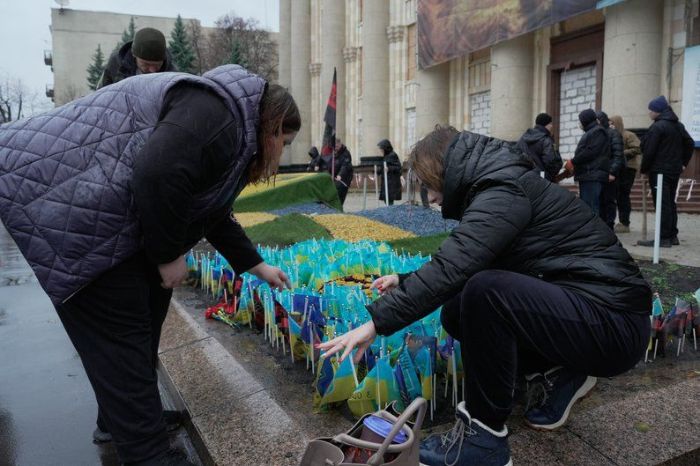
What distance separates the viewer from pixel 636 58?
36.9ft

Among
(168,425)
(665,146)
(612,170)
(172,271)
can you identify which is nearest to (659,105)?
(665,146)

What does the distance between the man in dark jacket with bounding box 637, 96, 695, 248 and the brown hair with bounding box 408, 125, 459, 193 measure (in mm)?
5511

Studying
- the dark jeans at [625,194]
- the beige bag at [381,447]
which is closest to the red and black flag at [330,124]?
the dark jeans at [625,194]

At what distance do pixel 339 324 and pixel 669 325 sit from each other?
165 centimetres

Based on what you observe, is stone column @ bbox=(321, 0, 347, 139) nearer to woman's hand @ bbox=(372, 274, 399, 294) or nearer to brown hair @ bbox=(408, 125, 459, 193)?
woman's hand @ bbox=(372, 274, 399, 294)

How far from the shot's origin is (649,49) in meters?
11.2

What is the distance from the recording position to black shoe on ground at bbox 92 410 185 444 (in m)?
2.36

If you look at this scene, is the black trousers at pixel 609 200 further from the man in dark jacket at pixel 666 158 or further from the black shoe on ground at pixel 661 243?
the black shoe on ground at pixel 661 243

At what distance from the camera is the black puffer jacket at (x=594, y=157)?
23.1ft

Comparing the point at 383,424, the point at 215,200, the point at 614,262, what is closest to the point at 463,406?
the point at 383,424

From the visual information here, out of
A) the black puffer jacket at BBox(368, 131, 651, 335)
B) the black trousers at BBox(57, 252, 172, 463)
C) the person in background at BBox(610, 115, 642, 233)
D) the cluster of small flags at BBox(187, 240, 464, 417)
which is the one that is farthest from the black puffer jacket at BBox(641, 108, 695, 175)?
the black trousers at BBox(57, 252, 172, 463)

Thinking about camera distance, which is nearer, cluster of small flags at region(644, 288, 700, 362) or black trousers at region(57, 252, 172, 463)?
black trousers at region(57, 252, 172, 463)

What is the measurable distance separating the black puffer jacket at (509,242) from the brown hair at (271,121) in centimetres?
54

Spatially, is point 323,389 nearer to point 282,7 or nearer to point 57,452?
point 57,452
